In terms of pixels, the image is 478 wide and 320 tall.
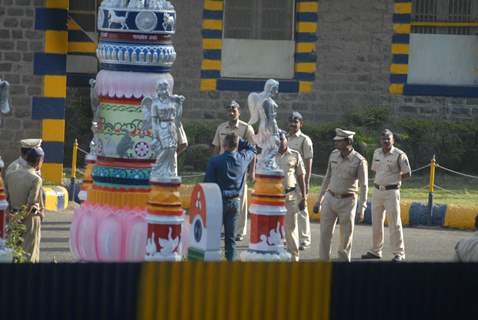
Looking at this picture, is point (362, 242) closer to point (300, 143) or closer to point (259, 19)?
point (300, 143)

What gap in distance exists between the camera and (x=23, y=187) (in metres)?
15.6

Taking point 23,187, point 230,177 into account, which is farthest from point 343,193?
point 23,187

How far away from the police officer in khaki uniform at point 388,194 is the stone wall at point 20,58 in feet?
20.7

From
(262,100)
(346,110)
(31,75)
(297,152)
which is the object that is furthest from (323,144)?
(262,100)

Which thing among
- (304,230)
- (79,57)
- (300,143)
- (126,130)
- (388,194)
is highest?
(79,57)

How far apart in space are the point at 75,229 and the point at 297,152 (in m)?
3.97

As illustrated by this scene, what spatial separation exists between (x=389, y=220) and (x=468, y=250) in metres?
6.48

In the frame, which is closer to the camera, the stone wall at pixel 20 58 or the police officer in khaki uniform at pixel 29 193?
the police officer in khaki uniform at pixel 29 193

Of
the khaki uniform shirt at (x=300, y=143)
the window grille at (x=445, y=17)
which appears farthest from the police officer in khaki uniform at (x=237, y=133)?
the window grille at (x=445, y=17)

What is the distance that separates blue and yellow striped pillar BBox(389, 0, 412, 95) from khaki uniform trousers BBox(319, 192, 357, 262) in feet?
32.8

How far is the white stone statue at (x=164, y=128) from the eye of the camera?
14.2 m

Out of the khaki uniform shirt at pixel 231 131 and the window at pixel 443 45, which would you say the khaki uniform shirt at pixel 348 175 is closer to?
the khaki uniform shirt at pixel 231 131

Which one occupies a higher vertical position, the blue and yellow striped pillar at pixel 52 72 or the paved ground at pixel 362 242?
the blue and yellow striped pillar at pixel 52 72

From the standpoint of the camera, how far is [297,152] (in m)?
18.5
